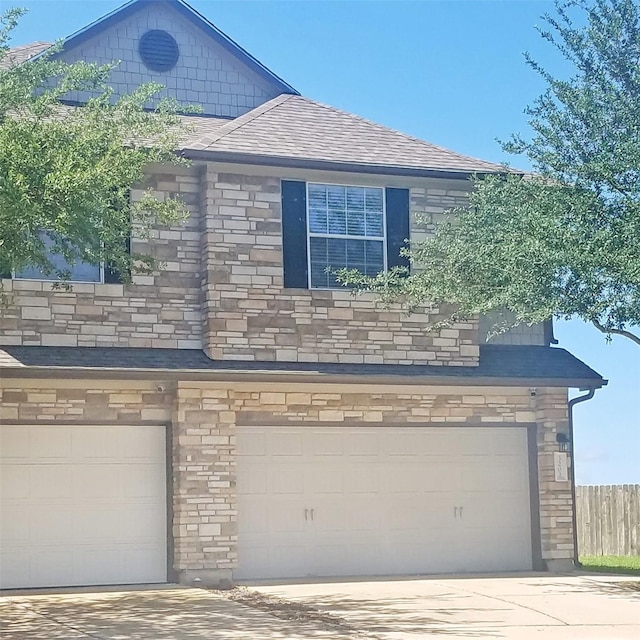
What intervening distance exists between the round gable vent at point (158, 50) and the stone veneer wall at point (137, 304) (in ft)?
14.5

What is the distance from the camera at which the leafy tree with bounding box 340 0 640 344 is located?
1623 cm

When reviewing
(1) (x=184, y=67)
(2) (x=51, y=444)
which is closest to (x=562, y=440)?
(2) (x=51, y=444)

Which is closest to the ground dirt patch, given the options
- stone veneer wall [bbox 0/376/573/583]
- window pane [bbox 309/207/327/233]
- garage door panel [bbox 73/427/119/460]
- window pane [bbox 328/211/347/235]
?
stone veneer wall [bbox 0/376/573/583]

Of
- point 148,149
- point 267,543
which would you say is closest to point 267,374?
point 267,543

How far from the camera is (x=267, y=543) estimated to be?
18.2 meters

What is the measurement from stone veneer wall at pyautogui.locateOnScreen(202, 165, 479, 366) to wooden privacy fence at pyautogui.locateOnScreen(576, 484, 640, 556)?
869 centimetres

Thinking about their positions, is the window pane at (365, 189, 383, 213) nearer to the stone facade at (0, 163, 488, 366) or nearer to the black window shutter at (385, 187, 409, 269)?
the black window shutter at (385, 187, 409, 269)

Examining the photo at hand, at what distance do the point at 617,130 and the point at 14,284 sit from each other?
8.65 meters

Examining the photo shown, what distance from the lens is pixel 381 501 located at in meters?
18.9

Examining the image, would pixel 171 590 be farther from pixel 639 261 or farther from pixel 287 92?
pixel 287 92

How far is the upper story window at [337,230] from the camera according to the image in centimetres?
1867

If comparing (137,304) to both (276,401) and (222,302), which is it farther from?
(276,401)

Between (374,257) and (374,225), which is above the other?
(374,225)

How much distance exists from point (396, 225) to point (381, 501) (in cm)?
429
